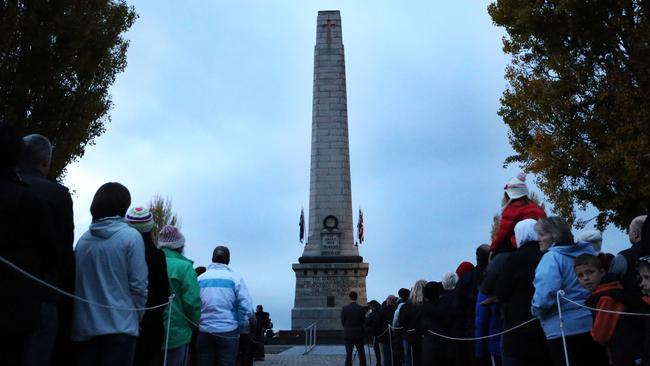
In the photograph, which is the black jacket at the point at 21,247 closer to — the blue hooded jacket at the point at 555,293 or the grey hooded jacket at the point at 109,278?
the grey hooded jacket at the point at 109,278

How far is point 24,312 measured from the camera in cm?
399

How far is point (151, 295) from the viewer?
20.8ft

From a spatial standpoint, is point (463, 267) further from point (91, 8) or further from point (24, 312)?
point (91, 8)

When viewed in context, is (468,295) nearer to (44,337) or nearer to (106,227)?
(106,227)

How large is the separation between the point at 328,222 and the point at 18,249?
29.2m

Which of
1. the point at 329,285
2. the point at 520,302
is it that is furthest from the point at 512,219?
the point at 329,285

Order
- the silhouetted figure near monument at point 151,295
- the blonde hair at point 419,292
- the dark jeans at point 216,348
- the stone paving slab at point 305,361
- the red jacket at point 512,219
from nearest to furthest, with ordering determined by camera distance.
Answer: the silhouetted figure near monument at point 151,295 → the red jacket at point 512,219 → the dark jeans at point 216,348 → the blonde hair at point 419,292 → the stone paving slab at point 305,361

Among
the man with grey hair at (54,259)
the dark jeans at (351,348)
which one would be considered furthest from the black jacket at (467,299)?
the dark jeans at (351,348)

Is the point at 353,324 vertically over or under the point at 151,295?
over

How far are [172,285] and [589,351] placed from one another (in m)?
3.66

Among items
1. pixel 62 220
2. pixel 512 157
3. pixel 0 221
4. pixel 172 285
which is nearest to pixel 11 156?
pixel 0 221

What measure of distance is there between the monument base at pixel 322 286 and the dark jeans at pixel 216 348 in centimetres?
2470

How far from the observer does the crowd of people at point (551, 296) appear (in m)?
5.52

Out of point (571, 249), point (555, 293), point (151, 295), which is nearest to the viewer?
point (555, 293)
